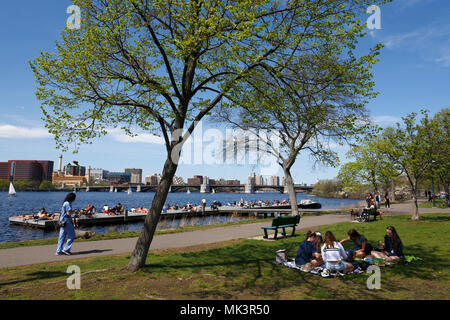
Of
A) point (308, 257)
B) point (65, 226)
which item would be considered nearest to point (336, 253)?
point (308, 257)

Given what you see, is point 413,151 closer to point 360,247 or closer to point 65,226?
point 360,247

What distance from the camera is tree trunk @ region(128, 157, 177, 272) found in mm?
8156

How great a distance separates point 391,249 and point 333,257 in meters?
2.73

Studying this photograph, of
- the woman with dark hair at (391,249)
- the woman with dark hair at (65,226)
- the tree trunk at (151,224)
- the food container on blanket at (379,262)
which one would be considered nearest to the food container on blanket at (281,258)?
the food container on blanket at (379,262)

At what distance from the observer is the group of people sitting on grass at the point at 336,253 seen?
805cm

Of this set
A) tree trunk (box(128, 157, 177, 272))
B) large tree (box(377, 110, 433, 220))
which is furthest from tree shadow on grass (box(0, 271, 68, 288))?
large tree (box(377, 110, 433, 220))

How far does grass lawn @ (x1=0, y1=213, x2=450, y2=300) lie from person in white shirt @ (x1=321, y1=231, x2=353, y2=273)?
33cm

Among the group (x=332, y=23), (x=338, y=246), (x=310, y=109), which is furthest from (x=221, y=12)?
(x=338, y=246)

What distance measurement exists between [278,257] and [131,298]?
487 centimetres

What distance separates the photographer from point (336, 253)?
8094mm

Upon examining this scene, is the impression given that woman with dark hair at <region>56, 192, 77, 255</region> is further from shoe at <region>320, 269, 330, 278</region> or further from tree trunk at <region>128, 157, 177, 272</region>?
shoe at <region>320, 269, 330, 278</region>

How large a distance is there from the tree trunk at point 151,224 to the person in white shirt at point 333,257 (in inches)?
187

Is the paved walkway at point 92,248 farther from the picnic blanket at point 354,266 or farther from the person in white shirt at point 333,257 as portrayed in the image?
the person in white shirt at point 333,257

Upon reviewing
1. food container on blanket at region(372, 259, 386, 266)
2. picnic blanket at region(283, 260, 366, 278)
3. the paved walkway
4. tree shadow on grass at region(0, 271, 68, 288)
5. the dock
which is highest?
food container on blanket at region(372, 259, 386, 266)
